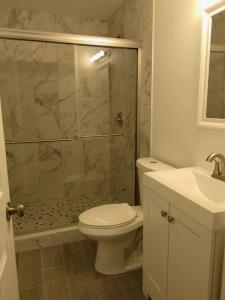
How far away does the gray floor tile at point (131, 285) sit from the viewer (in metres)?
1.69

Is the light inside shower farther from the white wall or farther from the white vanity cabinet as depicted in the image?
the white vanity cabinet

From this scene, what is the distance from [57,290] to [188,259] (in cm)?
108

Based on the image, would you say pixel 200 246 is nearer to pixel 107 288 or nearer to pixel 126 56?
pixel 107 288

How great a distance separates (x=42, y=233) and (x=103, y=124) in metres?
1.47

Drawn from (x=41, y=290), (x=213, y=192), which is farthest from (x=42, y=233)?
(x=213, y=192)

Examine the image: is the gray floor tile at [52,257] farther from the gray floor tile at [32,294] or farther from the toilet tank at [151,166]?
the toilet tank at [151,166]

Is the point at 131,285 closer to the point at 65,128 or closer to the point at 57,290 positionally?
the point at 57,290

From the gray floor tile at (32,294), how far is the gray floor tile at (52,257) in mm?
242

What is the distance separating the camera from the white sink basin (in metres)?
0.98

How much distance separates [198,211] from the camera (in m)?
1.04

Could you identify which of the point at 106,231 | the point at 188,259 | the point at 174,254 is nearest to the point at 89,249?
the point at 106,231

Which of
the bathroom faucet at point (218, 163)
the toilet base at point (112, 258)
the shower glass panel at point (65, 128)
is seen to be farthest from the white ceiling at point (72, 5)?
the toilet base at point (112, 258)

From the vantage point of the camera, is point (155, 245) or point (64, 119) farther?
point (64, 119)

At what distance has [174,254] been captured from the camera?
125cm
